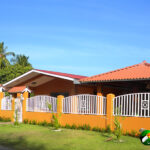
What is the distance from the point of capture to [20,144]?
Result: 853cm

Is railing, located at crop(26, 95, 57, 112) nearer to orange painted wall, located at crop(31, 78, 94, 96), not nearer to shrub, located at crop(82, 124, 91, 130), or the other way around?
orange painted wall, located at crop(31, 78, 94, 96)

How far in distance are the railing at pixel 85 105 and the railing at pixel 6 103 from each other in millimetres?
5515

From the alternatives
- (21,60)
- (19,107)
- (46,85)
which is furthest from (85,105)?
(21,60)

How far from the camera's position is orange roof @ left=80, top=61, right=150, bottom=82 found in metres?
11.9

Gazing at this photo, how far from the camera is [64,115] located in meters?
13.3

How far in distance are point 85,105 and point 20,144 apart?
4.59 m

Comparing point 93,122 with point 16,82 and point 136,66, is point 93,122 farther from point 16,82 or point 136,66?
point 16,82

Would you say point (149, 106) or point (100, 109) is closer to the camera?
point (149, 106)

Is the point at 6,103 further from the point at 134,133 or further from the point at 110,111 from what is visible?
the point at 134,133

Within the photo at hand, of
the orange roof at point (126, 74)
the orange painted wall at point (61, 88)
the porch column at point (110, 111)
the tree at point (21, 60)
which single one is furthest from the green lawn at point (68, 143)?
the tree at point (21, 60)

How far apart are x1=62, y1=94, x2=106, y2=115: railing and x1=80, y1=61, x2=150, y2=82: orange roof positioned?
123 cm

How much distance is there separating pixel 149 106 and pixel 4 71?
2137 cm

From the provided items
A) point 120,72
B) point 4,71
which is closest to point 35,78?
point 120,72

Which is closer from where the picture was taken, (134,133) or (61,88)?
(134,133)
